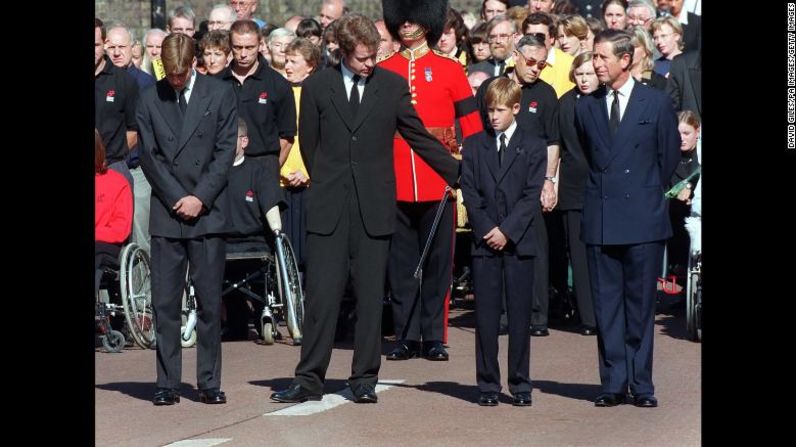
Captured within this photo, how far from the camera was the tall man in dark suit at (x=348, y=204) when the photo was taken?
12.3m

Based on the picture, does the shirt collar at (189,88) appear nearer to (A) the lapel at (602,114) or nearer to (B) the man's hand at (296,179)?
(A) the lapel at (602,114)

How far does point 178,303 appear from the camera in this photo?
12.5m

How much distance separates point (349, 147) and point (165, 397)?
1.78 metres

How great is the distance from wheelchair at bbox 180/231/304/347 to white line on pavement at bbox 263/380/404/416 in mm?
2476

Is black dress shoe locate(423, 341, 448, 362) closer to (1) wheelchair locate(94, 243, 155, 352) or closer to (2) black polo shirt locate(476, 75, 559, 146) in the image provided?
(1) wheelchair locate(94, 243, 155, 352)

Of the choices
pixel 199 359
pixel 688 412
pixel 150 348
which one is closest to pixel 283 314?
pixel 150 348

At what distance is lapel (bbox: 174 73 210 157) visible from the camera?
12375 millimetres

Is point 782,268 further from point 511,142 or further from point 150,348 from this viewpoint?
point 150,348

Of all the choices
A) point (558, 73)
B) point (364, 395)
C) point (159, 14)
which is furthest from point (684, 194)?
point (159, 14)

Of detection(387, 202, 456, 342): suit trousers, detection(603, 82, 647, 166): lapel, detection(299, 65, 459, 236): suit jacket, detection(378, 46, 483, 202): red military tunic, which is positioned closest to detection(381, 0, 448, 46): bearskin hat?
detection(378, 46, 483, 202): red military tunic

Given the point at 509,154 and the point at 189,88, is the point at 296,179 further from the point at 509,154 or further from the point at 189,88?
the point at 509,154

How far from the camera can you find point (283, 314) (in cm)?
1554
